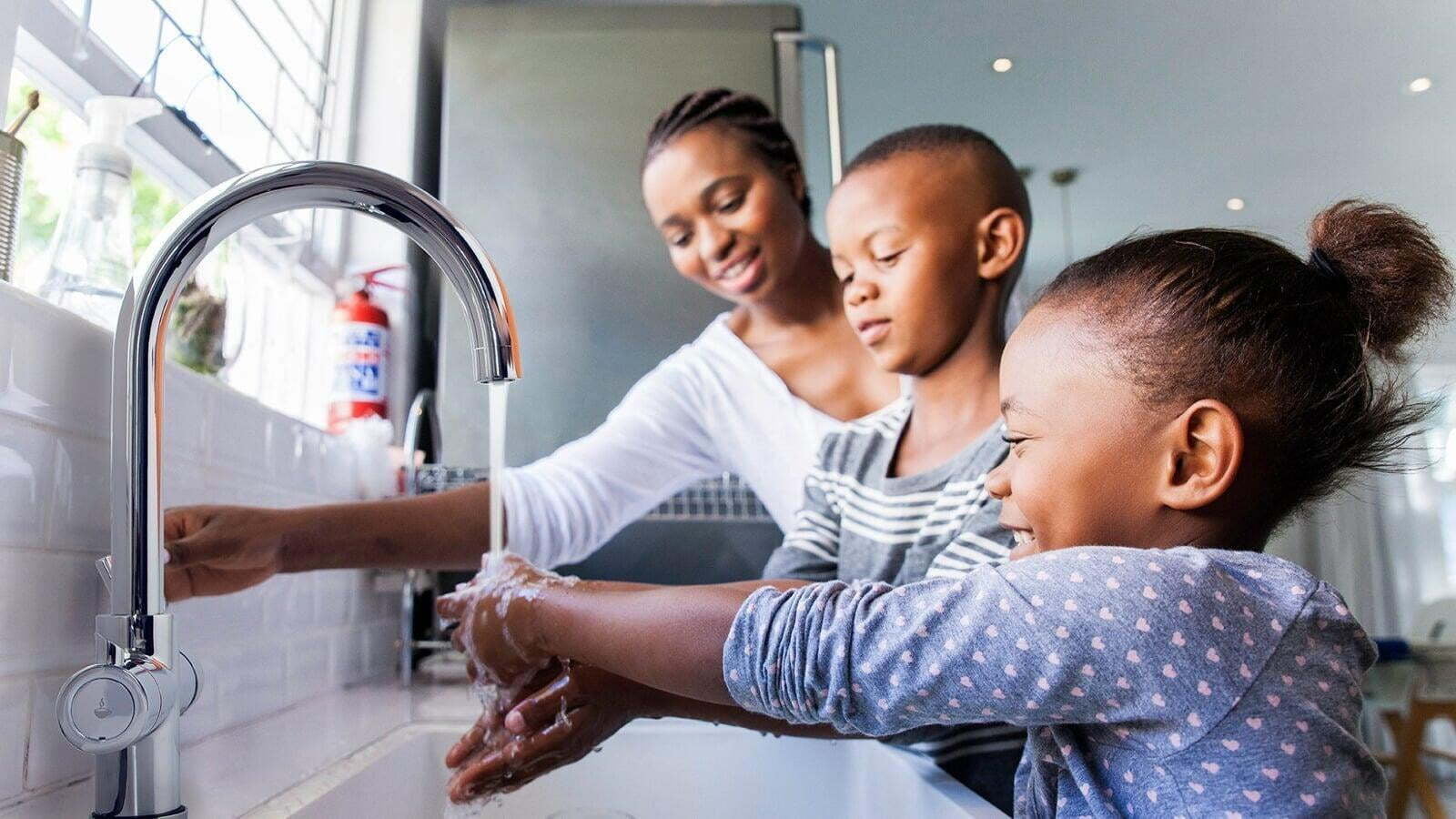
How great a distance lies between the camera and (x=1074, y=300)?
660 mm

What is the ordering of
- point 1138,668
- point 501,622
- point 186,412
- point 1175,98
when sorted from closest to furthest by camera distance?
1. point 1138,668
2. point 501,622
3. point 186,412
4. point 1175,98

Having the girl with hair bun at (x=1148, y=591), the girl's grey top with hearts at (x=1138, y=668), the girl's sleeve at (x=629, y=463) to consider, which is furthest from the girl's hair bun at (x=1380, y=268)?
the girl's sleeve at (x=629, y=463)

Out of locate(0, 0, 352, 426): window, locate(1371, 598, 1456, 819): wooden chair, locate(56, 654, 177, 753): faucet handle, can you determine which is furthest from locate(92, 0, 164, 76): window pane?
locate(1371, 598, 1456, 819): wooden chair

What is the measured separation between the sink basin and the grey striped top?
126 mm

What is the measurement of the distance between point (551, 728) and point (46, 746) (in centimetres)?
32

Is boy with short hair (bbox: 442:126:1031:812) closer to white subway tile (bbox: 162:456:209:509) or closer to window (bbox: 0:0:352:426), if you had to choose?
white subway tile (bbox: 162:456:209:509)

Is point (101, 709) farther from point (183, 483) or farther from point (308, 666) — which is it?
point (308, 666)

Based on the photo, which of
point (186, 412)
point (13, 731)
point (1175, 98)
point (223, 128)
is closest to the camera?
point (13, 731)

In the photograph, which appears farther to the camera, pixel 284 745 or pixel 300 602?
pixel 300 602

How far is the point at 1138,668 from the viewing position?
1.66ft

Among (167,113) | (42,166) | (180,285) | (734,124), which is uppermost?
(734,124)

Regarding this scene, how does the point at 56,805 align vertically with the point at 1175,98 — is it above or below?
below

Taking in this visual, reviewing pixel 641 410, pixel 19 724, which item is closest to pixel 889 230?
pixel 641 410

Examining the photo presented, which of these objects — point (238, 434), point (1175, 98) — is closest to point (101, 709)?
point (238, 434)
